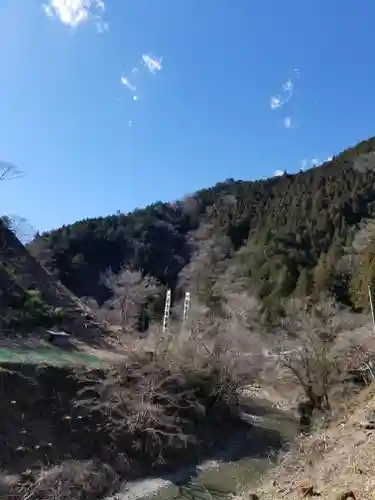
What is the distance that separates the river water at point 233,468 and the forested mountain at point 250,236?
13.8 meters

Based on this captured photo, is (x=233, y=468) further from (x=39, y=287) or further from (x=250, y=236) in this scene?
(x=250, y=236)

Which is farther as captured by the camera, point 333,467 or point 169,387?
point 169,387

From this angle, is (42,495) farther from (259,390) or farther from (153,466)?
(259,390)

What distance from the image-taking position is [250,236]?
189 ft

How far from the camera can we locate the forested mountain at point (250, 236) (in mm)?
44625

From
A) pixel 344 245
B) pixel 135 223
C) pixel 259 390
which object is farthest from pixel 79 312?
pixel 135 223

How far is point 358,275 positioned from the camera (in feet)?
117

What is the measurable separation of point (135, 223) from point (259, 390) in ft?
124

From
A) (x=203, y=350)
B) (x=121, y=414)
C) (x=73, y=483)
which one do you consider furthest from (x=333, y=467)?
(x=203, y=350)

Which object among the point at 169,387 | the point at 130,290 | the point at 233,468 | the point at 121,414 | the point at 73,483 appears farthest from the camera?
the point at 130,290

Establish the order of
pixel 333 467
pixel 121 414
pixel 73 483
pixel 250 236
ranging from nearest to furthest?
1. pixel 333 467
2. pixel 73 483
3. pixel 121 414
4. pixel 250 236

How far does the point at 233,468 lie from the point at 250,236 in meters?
40.5

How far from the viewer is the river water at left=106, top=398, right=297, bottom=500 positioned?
1641 cm

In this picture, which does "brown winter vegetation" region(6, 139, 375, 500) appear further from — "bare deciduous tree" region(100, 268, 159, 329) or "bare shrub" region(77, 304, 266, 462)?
"bare deciduous tree" region(100, 268, 159, 329)
